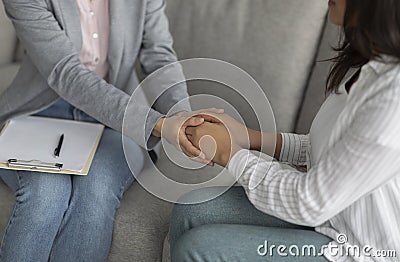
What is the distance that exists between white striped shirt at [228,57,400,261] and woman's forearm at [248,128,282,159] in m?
0.17

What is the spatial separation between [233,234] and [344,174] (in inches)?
9.9

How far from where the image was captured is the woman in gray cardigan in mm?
1351

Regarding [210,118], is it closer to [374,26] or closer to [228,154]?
[228,154]

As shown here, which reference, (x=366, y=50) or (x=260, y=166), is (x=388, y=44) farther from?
(x=260, y=166)

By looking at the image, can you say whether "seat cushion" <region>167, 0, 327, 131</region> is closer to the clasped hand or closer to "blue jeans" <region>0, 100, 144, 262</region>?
the clasped hand

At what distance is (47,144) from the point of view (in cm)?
145

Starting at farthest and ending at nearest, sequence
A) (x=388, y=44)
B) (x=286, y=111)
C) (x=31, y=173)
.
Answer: (x=286, y=111) < (x=31, y=173) < (x=388, y=44)

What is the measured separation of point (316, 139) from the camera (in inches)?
46.8

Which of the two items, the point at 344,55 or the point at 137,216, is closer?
the point at 344,55

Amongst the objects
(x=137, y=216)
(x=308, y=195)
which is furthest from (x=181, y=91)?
(x=308, y=195)

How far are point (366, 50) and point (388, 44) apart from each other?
5cm

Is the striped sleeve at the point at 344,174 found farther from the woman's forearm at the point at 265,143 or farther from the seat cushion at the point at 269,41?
the seat cushion at the point at 269,41

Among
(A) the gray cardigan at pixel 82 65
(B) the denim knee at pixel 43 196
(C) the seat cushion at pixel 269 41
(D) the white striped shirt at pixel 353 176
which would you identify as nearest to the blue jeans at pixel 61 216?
(B) the denim knee at pixel 43 196

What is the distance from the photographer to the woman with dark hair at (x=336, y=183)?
97cm
